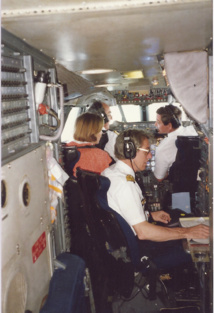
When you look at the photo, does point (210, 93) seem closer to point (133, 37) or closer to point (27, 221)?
point (133, 37)

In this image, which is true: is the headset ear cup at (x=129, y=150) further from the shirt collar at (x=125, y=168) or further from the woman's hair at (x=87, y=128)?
the woman's hair at (x=87, y=128)

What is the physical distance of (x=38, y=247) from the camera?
72.4 inches

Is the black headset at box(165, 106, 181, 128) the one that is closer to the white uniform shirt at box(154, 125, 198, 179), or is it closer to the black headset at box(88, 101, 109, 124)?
the white uniform shirt at box(154, 125, 198, 179)

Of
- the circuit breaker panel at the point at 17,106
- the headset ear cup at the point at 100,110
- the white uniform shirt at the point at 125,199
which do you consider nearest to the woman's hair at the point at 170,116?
the headset ear cup at the point at 100,110

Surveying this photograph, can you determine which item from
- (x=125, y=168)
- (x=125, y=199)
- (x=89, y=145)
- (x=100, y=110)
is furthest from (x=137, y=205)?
(x=100, y=110)

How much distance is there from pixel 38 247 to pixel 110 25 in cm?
124

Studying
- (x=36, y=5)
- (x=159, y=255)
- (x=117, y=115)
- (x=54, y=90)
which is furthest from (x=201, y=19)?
(x=117, y=115)

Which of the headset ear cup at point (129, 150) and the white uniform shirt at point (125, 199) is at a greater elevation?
the headset ear cup at point (129, 150)

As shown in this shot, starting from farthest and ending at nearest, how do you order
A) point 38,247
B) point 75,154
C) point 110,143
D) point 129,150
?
point 110,143 → point 75,154 → point 129,150 → point 38,247

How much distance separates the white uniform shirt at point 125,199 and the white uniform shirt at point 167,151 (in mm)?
1708

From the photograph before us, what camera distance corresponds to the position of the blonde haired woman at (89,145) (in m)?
3.28

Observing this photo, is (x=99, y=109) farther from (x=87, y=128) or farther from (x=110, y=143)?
(x=87, y=128)

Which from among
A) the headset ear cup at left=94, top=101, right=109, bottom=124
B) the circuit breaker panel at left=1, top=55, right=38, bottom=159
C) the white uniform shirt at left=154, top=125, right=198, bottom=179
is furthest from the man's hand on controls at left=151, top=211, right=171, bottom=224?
the headset ear cup at left=94, top=101, right=109, bottom=124

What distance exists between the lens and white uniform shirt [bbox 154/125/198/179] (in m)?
4.02
